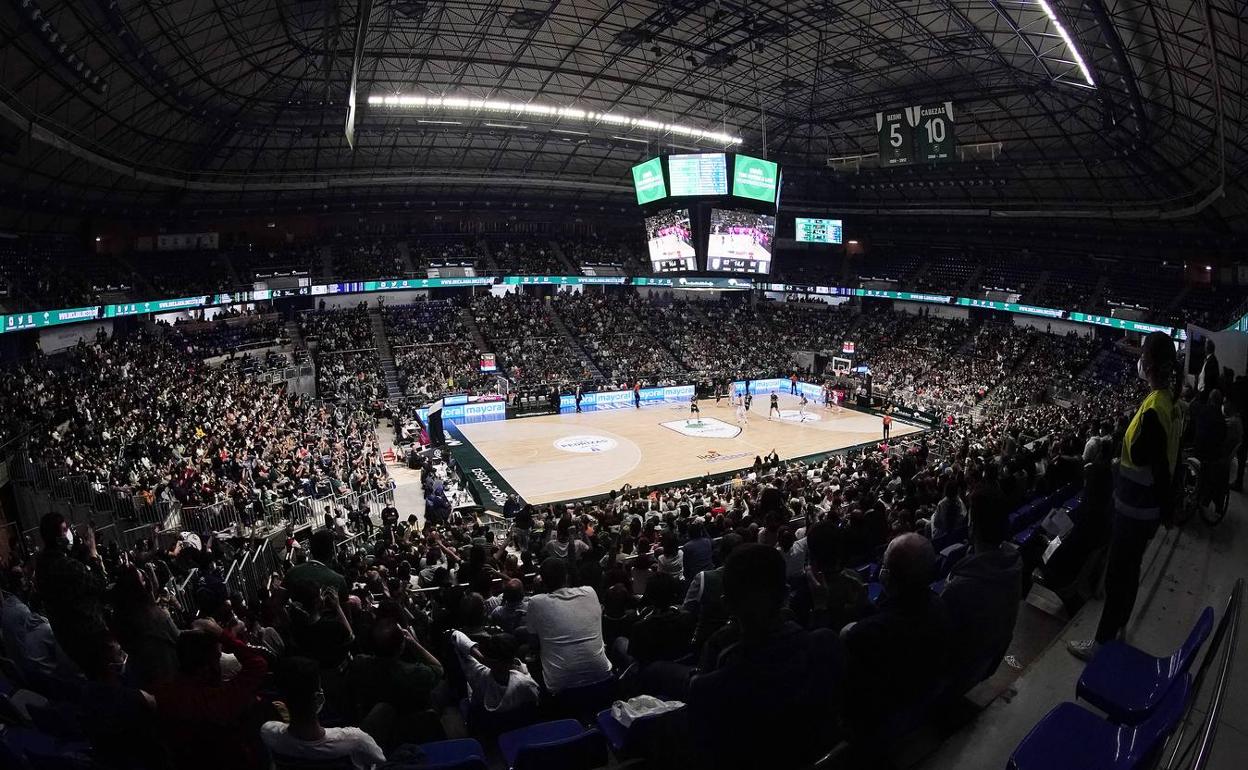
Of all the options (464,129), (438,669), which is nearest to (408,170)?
(464,129)

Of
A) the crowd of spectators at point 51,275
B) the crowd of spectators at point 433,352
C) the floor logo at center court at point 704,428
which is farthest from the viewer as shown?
the crowd of spectators at point 433,352

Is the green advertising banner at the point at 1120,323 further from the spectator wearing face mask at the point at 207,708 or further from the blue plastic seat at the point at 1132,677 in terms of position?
the spectator wearing face mask at the point at 207,708

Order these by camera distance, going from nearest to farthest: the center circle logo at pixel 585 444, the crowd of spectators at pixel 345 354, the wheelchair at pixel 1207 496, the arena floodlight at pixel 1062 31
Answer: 1. the wheelchair at pixel 1207 496
2. the arena floodlight at pixel 1062 31
3. the center circle logo at pixel 585 444
4. the crowd of spectators at pixel 345 354

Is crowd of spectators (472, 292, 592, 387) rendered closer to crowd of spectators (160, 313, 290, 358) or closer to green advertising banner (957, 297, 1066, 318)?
crowd of spectators (160, 313, 290, 358)

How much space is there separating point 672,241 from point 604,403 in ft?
31.0

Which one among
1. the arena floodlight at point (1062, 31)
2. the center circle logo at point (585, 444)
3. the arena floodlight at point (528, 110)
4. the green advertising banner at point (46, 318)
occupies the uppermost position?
the arena floodlight at point (528, 110)

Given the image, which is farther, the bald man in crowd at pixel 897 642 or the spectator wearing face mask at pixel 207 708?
the spectator wearing face mask at pixel 207 708

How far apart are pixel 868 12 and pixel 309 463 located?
25886mm

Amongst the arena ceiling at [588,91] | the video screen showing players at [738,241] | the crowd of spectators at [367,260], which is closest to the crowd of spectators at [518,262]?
the arena ceiling at [588,91]

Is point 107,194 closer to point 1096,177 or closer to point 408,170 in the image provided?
point 408,170

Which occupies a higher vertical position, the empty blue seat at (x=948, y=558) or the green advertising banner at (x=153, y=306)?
the green advertising banner at (x=153, y=306)

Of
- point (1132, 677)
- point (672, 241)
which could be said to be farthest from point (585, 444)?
point (1132, 677)

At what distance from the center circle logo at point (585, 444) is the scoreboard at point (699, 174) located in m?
12.3

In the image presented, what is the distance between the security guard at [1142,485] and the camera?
4273 mm
